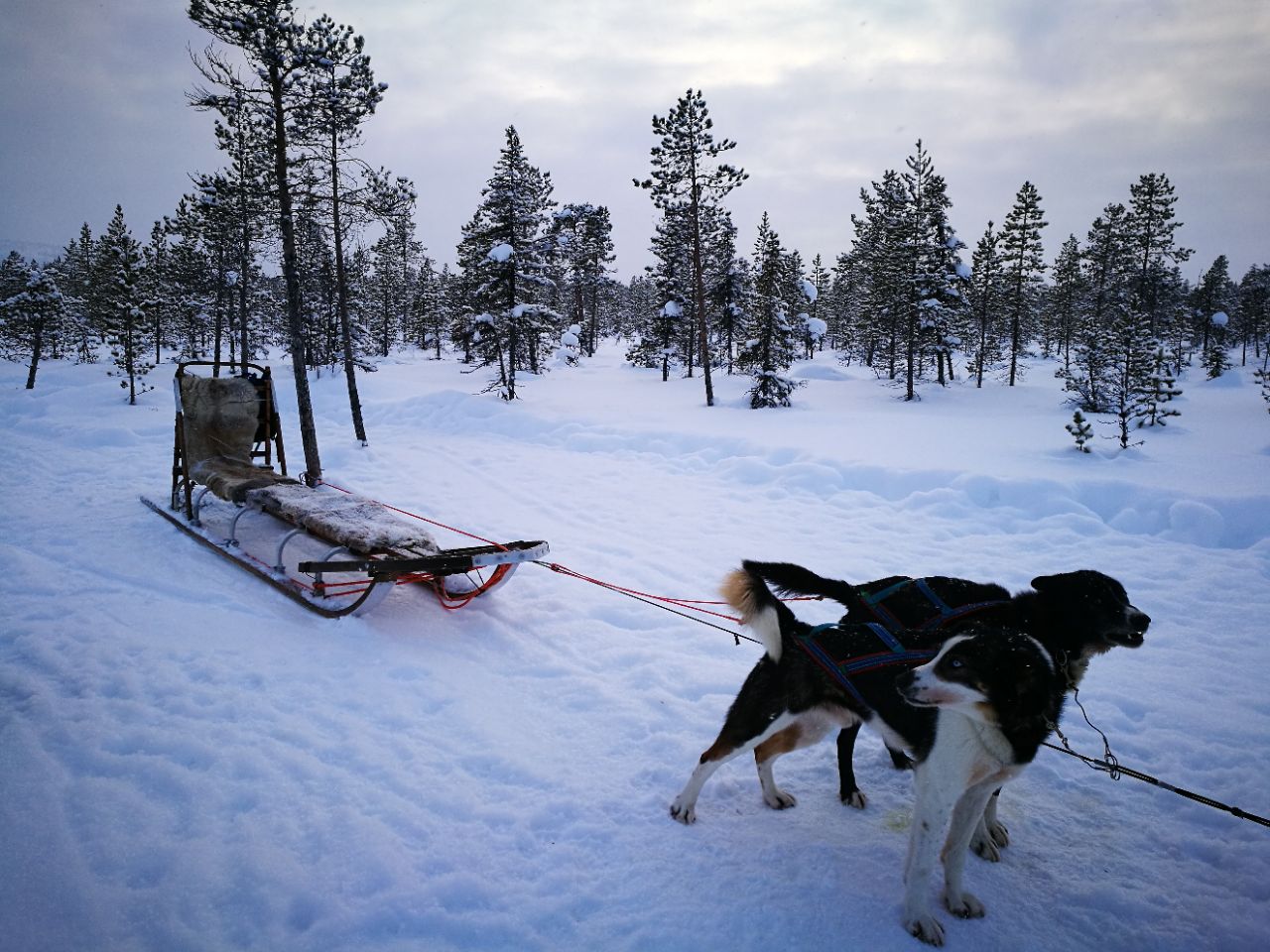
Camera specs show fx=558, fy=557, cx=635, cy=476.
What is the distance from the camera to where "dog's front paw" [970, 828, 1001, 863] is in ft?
9.27

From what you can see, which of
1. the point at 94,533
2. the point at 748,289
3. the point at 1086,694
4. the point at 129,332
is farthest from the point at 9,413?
the point at 748,289

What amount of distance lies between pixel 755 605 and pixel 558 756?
5.95 feet

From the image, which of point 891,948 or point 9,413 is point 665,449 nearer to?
point 891,948

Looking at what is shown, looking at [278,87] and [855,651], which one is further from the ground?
[278,87]

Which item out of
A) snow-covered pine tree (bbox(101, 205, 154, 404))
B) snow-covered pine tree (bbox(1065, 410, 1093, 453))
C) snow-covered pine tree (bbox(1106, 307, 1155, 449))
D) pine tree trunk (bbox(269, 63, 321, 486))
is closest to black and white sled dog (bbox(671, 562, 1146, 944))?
pine tree trunk (bbox(269, 63, 321, 486))

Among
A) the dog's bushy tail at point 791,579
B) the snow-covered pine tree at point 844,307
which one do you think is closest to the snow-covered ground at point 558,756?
the dog's bushy tail at point 791,579

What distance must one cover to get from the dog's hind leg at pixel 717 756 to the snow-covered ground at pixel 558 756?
0.11m

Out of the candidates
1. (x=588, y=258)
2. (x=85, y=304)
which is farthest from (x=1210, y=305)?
(x=85, y=304)

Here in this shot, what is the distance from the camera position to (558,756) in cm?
357

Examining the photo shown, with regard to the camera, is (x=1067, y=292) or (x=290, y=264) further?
(x=1067, y=292)

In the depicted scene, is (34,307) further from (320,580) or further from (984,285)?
(984,285)

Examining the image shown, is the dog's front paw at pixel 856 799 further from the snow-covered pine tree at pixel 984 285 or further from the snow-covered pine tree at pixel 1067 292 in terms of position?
the snow-covered pine tree at pixel 1067 292

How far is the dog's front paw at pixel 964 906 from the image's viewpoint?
8.15 ft

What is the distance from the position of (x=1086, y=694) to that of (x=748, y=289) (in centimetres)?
3218
